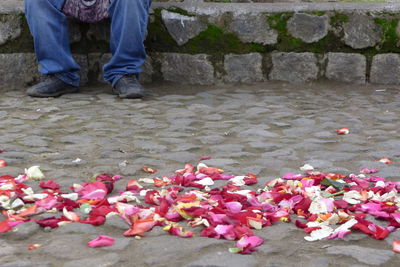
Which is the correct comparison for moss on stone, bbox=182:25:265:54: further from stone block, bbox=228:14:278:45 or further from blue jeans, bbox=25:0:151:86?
blue jeans, bbox=25:0:151:86

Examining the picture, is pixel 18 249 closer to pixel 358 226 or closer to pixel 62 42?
pixel 358 226

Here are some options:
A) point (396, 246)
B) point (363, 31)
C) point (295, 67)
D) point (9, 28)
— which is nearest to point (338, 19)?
point (363, 31)

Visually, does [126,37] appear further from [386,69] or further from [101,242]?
[101,242]

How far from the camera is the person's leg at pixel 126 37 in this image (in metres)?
4.12

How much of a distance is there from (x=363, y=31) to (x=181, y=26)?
1.35 meters

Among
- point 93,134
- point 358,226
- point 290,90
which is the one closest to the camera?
point 358,226

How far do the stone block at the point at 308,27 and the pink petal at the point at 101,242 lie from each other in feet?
10.4

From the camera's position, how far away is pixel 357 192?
2086 millimetres

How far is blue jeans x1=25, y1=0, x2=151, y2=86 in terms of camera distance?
4.14 meters

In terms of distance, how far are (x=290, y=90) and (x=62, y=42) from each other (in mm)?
1656

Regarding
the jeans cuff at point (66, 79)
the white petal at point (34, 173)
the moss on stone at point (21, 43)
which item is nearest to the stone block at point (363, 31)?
the jeans cuff at point (66, 79)

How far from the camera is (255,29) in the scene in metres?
4.56

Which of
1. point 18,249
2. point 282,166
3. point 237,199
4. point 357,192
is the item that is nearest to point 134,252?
point 18,249

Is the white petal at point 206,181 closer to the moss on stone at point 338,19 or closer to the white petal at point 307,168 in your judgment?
the white petal at point 307,168
